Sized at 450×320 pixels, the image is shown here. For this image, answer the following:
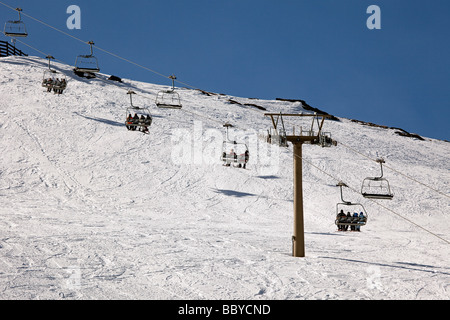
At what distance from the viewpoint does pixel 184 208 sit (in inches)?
1207

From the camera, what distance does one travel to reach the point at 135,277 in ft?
51.1

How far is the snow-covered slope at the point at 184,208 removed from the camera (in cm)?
1560

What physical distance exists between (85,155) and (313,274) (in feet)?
85.0

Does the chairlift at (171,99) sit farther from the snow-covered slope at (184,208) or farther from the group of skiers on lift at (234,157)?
the group of skiers on lift at (234,157)

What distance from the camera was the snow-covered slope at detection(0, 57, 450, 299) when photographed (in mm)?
15602
